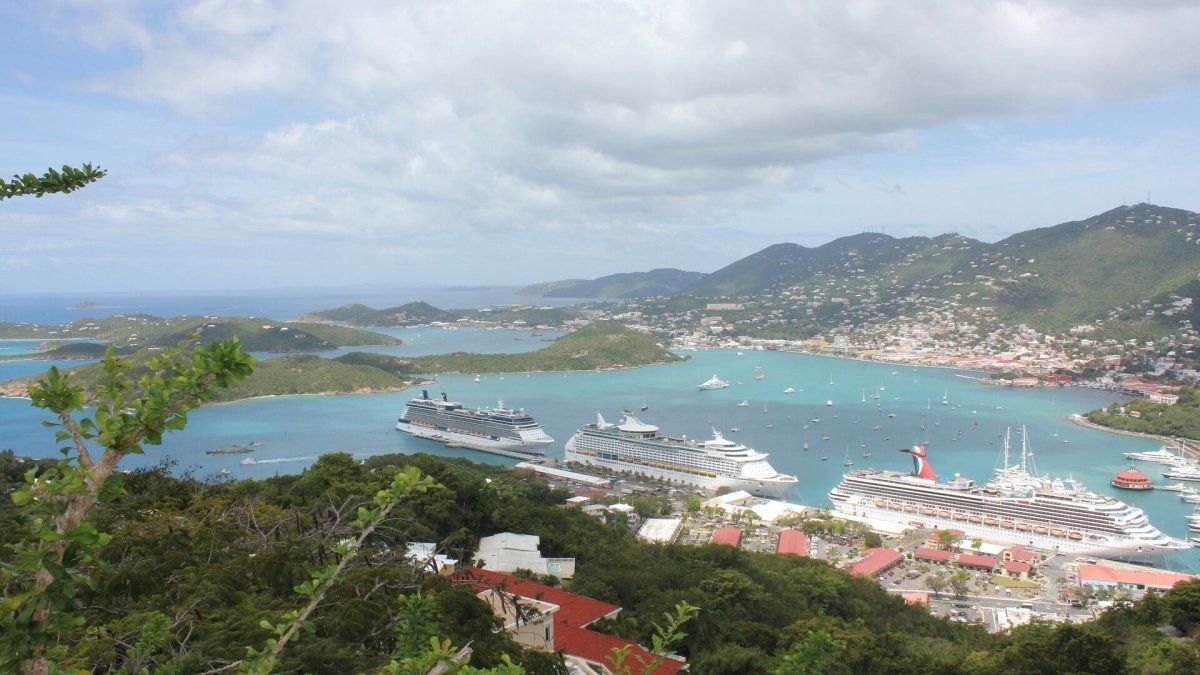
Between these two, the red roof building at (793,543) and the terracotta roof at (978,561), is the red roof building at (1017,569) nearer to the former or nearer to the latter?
the terracotta roof at (978,561)

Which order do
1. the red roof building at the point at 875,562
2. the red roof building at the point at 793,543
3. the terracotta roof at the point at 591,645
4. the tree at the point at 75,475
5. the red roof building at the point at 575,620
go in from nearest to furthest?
the tree at the point at 75,475 < the red roof building at the point at 575,620 < the terracotta roof at the point at 591,645 < the red roof building at the point at 875,562 < the red roof building at the point at 793,543

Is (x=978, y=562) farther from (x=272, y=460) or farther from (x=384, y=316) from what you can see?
(x=384, y=316)

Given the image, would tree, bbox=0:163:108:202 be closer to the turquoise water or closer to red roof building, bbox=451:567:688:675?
red roof building, bbox=451:567:688:675

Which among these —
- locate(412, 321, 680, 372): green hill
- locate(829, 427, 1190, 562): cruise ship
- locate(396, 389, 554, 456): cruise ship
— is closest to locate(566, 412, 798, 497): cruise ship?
locate(396, 389, 554, 456): cruise ship

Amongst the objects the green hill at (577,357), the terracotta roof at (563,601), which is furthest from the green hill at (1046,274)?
the terracotta roof at (563,601)

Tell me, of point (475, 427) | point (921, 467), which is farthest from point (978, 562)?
point (475, 427)

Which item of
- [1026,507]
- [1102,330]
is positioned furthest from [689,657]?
[1102,330]

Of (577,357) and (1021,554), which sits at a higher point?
(577,357)
